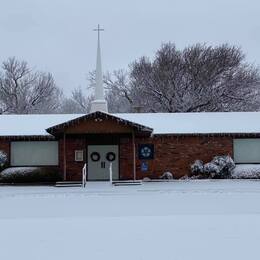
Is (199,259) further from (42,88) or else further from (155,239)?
(42,88)

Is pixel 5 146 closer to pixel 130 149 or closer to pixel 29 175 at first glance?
pixel 29 175

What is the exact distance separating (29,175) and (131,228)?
56.9 feet

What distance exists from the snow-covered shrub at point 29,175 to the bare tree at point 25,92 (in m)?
31.8

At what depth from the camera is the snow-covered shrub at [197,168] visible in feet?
91.4

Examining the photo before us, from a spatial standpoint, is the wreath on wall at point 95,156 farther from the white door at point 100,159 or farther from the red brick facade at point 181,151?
the red brick facade at point 181,151

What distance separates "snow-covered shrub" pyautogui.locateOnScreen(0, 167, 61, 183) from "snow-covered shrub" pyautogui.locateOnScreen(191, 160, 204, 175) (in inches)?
283

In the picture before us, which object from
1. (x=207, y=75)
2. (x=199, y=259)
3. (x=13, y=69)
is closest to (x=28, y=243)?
(x=199, y=259)

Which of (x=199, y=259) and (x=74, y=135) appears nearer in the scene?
(x=199, y=259)

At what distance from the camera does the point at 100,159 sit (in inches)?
1108

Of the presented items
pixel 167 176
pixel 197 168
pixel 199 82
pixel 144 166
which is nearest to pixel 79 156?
pixel 144 166

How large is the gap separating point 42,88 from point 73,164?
122ft

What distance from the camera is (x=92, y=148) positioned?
1108 inches

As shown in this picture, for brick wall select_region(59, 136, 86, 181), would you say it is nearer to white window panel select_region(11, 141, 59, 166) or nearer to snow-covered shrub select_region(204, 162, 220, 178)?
white window panel select_region(11, 141, 59, 166)

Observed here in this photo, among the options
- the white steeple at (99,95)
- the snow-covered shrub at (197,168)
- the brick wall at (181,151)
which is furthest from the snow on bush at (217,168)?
the white steeple at (99,95)
